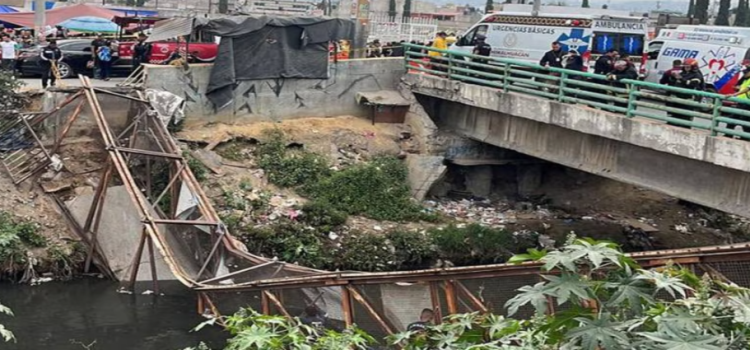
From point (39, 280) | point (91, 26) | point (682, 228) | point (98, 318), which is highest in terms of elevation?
point (91, 26)

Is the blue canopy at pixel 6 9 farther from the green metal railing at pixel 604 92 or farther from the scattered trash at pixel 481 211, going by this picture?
the scattered trash at pixel 481 211

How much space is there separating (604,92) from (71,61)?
47.0ft

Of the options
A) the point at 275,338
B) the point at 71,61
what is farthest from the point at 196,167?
the point at 275,338

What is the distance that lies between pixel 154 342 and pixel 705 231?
12.9 meters

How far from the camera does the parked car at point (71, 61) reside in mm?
24438

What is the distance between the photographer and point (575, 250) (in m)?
4.75

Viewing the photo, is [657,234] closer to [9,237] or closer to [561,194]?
[561,194]

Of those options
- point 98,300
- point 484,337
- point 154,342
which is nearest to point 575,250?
point 484,337

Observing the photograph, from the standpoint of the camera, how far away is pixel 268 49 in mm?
22250

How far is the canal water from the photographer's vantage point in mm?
14461

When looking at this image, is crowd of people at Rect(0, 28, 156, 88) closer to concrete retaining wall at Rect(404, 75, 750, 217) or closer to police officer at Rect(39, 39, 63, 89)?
police officer at Rect(39, 39, 63, 89)

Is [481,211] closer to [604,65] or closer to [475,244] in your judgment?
[475,244]

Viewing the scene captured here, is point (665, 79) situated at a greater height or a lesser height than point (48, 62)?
greater

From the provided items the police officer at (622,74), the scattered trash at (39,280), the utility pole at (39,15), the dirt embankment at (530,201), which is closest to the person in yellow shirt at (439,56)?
the dirt embankment at (530,201)
